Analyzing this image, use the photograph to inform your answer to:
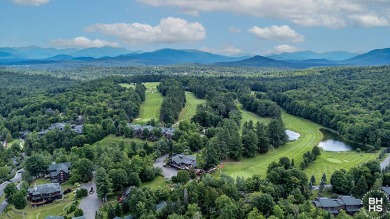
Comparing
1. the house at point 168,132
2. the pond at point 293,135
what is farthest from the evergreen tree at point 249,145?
the pond at point 293,135

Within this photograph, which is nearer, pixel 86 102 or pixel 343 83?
pixel 86 102

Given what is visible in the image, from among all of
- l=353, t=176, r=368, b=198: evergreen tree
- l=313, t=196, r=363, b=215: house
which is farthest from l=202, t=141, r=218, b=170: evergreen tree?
l=353, t=176, r=368, b=198: evergreen tree

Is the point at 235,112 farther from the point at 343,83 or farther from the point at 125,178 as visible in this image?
the point at 343,83

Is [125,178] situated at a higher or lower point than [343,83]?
lower

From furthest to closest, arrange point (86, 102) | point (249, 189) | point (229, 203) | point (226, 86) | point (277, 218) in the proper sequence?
point (226, 86)
point (86, 102)
point (249, 189)
point (229, 203)
point (277, 218)

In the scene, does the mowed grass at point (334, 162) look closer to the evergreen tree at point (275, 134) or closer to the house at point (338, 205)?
the evergreen tree at point (275, 134)

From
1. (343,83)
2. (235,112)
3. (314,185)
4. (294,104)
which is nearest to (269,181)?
(314,185)

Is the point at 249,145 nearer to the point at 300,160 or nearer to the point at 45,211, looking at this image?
the point at 300,160
